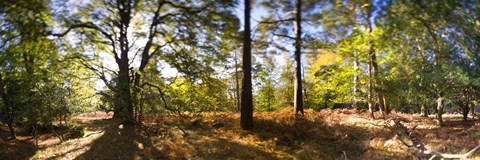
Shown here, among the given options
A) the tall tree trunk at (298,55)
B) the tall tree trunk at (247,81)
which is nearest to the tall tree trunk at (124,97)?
the tall tree trunk at (247,81)

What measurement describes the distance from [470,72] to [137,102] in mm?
14918

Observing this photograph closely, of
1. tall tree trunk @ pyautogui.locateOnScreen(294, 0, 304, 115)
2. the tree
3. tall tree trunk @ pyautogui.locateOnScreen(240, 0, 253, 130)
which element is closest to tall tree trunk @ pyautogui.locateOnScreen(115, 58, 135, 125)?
the tree

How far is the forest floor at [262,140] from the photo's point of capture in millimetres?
13062

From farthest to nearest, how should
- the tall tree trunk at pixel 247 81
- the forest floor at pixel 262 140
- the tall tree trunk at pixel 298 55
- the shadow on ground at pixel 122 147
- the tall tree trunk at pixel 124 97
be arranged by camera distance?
the tall tree trunk at pixel 298 55, the tall tree trunk at pixel 247 81, the tall tree trunk at pixel 124 97, the shadow on ground at pixel 122 147, the forest floor at pixel 262 140

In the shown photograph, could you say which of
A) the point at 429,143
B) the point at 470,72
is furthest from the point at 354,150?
the point at 470,72

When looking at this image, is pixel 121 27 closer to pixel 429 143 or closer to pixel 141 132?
pixel 141 132

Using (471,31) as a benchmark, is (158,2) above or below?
above

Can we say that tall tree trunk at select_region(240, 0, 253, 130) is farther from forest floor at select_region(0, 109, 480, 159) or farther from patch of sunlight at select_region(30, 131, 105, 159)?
patch of sunlight at select_region(30, 131, 105, 159)

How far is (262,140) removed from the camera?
15.3 metres

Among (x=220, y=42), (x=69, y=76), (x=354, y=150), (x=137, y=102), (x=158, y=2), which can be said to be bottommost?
(x=354, y=150)

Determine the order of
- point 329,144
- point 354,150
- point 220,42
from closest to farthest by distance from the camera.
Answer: point 354,150 → point 329,144 → point 220,42

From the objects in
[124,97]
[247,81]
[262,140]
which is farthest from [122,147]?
[247,81]

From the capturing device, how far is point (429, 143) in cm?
1220

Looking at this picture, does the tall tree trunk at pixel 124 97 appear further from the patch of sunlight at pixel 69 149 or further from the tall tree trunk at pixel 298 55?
the tall tree trunk at pixel 298 55
